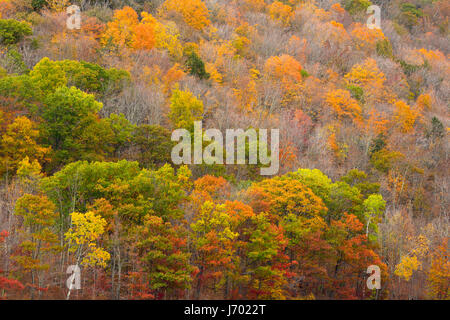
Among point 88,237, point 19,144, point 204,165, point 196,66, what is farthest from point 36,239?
point 196,66

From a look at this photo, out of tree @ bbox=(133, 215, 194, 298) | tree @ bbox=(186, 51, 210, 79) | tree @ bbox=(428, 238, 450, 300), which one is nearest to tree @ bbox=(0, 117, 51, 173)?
tree @ bbox=(133, 215, 194, 298)

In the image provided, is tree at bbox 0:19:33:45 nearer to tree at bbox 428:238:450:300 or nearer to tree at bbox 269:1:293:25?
tree at bbox 428:238:450:300

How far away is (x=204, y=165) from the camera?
44.2 metres

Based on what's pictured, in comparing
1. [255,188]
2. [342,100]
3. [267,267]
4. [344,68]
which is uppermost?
[344,68]

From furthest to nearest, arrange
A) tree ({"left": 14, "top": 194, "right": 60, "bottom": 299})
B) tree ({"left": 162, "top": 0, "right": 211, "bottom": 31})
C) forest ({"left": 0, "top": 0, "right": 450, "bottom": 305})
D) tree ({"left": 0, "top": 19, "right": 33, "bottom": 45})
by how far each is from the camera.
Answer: tree ({"left": 162, "top": 0, "right": 211, "bottom": 31}) → tree ({"left": 0, "top": 19, "right": 33, "bottom": 45}) → forest ({"left": 0, "top": 0, "right": 450, "bottom": 305}) → tree ({"left": 14, "top": 194, "right": 60, "bottom": 299})

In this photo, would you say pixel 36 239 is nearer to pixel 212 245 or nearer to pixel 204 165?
pixel 212 245

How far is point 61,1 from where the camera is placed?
6469 cm

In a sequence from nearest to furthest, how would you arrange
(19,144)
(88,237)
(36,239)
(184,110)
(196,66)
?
1. (36,239)
2. (88,237)
3. (19,144)
4. (184,110)
5. (196,66)

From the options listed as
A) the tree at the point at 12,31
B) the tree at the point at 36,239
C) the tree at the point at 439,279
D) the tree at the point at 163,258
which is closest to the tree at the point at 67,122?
the tree at the point at 36,239

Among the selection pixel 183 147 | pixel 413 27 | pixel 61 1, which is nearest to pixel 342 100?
pixel 183 147

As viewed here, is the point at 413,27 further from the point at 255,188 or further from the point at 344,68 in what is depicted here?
the point at 255,188

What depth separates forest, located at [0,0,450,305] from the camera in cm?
3222

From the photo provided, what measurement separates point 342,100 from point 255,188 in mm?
32669

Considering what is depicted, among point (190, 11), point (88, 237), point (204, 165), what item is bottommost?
point (88, 237)
